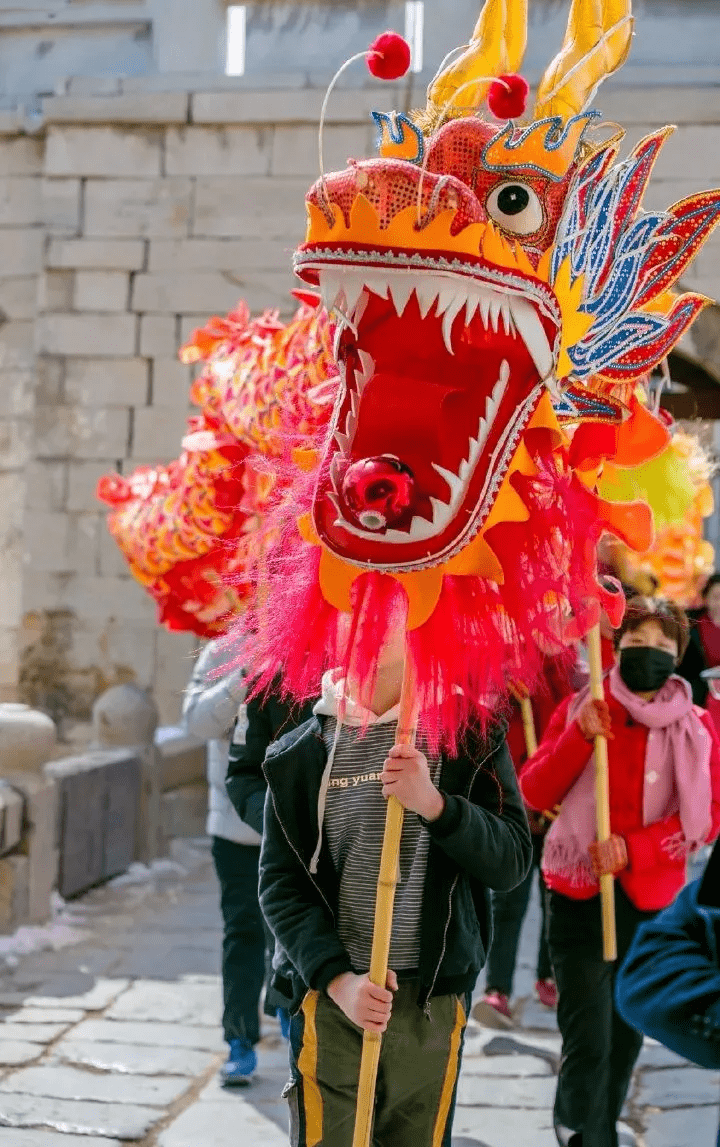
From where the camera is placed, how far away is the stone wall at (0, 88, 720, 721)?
10711 mm

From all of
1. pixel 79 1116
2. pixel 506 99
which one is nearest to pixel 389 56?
pixel 506 99

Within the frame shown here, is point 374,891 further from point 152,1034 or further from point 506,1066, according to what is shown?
point 152,1034

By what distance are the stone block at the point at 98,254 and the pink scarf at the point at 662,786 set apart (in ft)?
24.5

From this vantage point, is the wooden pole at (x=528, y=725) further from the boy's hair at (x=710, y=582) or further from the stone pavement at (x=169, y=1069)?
the boy's hair at (x=710, y=582)

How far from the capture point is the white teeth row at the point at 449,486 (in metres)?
2.61

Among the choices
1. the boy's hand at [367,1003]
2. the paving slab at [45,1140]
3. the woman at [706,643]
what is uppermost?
the woman at [706,643]

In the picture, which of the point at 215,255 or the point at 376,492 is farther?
the point at 215,255

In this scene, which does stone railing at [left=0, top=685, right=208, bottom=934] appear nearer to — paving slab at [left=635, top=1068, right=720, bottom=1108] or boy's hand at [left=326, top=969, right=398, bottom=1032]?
paving slab at [left=635, top=1068, right=720, bottom=1108]

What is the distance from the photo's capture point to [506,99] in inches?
107

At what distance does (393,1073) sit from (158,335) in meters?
8.58

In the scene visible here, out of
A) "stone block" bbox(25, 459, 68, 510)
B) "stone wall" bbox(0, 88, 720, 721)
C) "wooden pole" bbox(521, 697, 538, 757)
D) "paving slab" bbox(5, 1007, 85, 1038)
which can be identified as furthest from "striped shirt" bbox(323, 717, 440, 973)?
"stone block" bbox(25, 459, 68, 510)

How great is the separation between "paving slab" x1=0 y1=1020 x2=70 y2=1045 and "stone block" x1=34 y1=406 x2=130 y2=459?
5.84 metres

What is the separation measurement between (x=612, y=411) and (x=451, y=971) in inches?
42.8

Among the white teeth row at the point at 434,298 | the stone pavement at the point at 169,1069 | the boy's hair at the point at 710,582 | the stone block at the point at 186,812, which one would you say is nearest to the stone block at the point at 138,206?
the stone block at the point at 186,812
